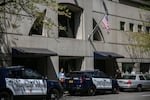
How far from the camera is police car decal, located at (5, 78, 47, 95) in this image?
773 inches

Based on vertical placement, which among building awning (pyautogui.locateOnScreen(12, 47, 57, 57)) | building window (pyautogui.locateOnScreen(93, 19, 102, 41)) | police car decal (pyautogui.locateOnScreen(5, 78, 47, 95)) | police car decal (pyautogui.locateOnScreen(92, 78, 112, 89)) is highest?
building window (pyautogui.locateOnScreen(93, 19, 102, 41))

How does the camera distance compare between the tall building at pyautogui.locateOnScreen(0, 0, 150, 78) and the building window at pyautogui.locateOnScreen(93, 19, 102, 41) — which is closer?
the tall building at pyautogui.locateOnScreen(0, 0, 150, 78)

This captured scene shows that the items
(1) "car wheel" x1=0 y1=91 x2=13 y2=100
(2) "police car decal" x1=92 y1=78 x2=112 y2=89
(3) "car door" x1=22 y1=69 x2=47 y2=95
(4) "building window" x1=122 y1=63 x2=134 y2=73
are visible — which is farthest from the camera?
(4) "building window" x1=122 y1=63 x2=134 y2=73

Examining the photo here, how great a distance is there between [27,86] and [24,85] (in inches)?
8.1

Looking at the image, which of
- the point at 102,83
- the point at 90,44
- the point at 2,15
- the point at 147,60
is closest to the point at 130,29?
the point at 147,60

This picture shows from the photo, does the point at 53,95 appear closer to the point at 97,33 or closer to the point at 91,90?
the point at 91,90

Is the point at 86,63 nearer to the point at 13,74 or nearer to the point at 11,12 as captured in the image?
the point at 11,12

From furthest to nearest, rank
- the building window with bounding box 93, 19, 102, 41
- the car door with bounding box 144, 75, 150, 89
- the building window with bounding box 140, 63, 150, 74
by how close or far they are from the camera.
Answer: the building window with bounding box 140, 63, 150, 74 → the building window with bounding box 93, 19, 102, 41 → the car door with bounding box 144, 75, 150, 89

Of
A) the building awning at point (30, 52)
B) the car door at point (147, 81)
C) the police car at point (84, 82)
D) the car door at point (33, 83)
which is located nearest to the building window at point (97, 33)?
the car door at point (147, 81)

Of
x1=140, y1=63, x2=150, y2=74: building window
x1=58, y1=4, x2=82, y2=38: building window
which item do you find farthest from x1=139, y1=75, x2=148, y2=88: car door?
x1=140, y1=63, x2=150, y2=74: building window

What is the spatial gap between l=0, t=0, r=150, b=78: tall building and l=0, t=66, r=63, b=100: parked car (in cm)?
408

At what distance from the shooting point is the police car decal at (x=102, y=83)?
27172 millimetres

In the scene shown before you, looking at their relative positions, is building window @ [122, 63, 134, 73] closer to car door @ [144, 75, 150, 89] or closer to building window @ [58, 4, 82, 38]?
car door @ [144, 75, 150, 89]

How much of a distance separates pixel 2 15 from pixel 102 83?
848 cm
